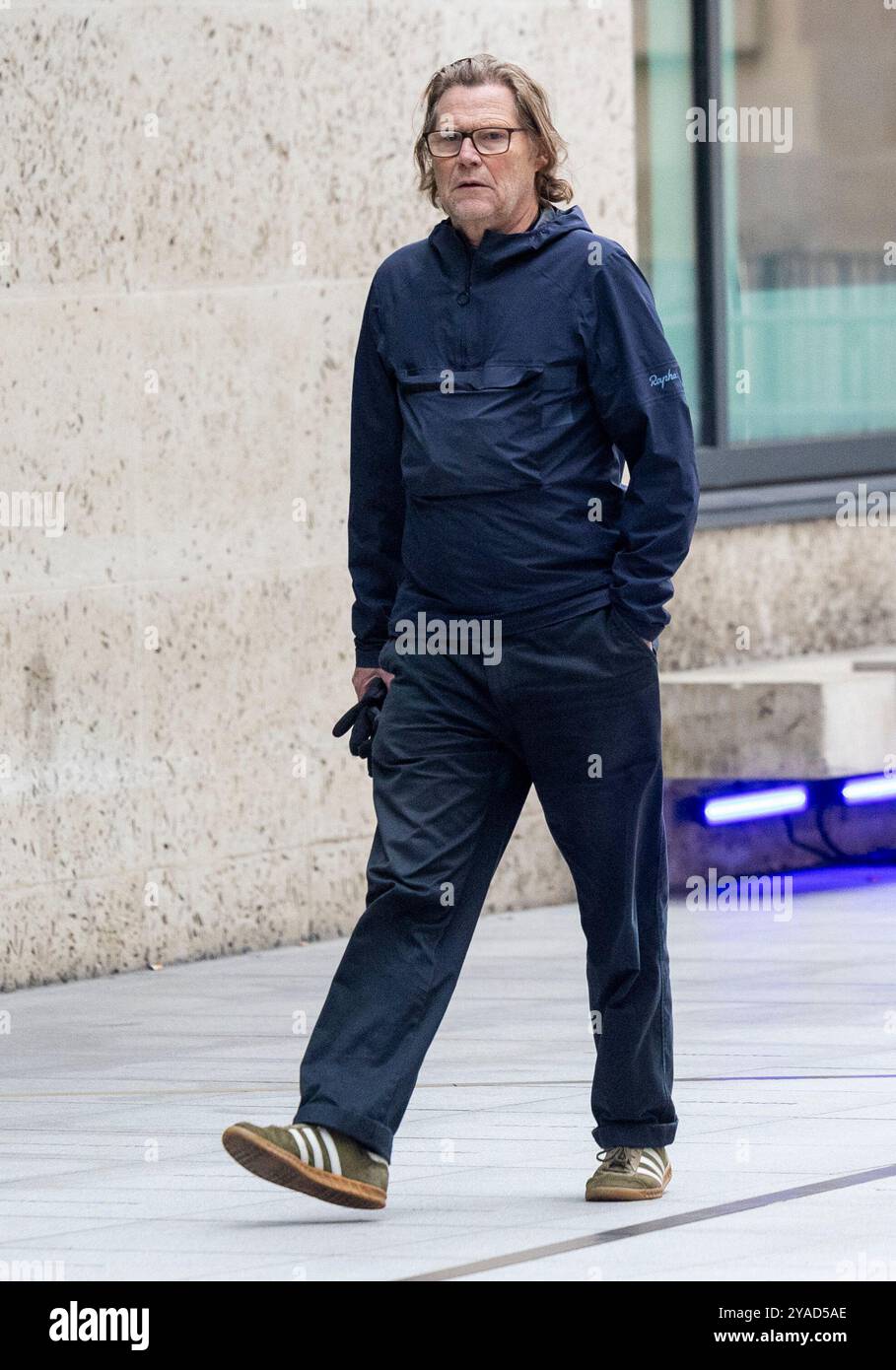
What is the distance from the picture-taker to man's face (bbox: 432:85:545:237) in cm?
565

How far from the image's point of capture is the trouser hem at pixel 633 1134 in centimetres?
578

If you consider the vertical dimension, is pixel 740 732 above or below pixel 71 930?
above

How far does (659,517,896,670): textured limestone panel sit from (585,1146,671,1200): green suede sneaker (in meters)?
5.19

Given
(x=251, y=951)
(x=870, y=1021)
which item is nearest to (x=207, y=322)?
(x=251, y=951)

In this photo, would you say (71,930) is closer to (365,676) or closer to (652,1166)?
(365,676)

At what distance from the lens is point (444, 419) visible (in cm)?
567

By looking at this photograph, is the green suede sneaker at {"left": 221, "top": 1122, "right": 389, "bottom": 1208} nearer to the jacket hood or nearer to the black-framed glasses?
the jacket hood

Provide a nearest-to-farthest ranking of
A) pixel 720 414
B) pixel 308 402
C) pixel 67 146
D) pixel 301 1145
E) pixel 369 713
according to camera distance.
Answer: pixel 301 1145 < pixel 369 713 < pixel 67 146 < pixel 308 402 < pixel 720 414

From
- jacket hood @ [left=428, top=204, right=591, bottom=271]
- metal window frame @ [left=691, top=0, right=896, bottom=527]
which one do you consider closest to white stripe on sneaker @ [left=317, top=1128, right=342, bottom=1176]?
jacket hood @ [left=428, top=204, right=591, bottom=271]

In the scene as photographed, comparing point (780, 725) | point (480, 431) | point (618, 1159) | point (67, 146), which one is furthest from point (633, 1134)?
point (780, 725)

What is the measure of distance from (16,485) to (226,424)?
2.69 ft

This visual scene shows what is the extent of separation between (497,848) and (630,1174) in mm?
630

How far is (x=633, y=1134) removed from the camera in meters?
5.79
